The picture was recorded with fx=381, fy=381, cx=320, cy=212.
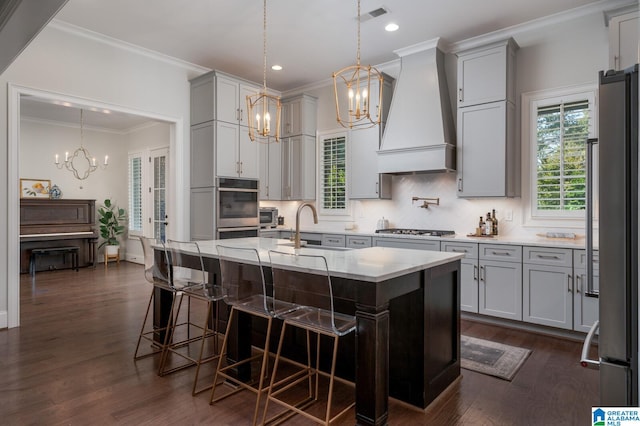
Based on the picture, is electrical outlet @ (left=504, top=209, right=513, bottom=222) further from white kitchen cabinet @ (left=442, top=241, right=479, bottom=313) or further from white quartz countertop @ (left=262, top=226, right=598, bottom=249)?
white kitchen cabinet @ (left=442, top=241, right=479, bottom=313)

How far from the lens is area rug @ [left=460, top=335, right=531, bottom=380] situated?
2.93 m

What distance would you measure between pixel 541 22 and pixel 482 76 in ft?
2.65

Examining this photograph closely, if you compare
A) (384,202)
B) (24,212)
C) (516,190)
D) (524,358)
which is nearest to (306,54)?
(384,202)

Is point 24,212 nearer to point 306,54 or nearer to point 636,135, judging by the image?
point 306,54

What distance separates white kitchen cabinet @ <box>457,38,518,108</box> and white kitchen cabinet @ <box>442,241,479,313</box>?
5.39ft

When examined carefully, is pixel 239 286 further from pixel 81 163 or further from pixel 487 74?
pixel 81 163

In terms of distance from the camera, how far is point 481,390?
2625 millimetres

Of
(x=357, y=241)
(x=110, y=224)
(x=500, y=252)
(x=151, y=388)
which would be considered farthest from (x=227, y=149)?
(x=110, y=224)

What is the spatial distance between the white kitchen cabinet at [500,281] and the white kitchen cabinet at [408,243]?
52 cm

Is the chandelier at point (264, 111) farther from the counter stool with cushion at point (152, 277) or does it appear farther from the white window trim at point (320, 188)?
the counter stool with cushion at point (152, 277)

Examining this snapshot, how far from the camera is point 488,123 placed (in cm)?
427

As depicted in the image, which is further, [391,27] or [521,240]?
[391,27]

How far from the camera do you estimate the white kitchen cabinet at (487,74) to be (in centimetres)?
417

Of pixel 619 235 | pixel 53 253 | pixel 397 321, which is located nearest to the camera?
pixel 619 235
